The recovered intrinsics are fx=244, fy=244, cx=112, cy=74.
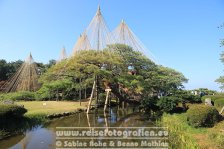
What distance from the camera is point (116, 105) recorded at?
3048 centimetres

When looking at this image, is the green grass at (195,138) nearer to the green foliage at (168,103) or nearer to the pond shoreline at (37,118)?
the green foliage at (168,103)

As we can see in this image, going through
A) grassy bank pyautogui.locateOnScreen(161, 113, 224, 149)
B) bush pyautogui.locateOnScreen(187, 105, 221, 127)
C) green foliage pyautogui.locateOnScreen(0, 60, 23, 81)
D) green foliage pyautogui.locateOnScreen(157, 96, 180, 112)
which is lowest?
grassy bank pyautogui.locateOnScreen(161, 113, 224, 149)

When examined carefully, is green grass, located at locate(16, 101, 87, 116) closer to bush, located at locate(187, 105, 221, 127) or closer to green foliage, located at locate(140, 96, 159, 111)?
green foliage, located at locate(140, 96, 159, 111)

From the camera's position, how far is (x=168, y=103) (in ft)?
60.8

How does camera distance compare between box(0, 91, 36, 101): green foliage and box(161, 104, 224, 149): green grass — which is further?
box(0, 91, 36, 101): green foliage

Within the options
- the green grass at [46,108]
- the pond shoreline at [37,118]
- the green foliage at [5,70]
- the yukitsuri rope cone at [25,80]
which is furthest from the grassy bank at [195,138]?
the green foliage at [5,70]

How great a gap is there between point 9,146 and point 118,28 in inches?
865

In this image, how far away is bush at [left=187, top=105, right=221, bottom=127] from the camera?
12569 millimetres

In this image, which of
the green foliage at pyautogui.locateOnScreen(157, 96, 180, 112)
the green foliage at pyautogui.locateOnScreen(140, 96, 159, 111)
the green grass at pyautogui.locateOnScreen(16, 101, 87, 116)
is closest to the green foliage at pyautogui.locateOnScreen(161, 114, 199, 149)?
the green foliage at pyautogui.locateOnScreen(157, 96, 180, 112)

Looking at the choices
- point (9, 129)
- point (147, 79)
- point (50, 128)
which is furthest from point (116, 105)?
point (9, 129)

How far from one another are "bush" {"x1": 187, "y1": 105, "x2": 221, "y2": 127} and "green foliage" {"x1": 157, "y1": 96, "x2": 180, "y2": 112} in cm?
518

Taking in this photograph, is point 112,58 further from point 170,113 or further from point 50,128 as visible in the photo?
point 50,128

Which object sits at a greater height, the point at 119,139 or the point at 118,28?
the point at 118,28

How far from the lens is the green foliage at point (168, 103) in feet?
60.4
